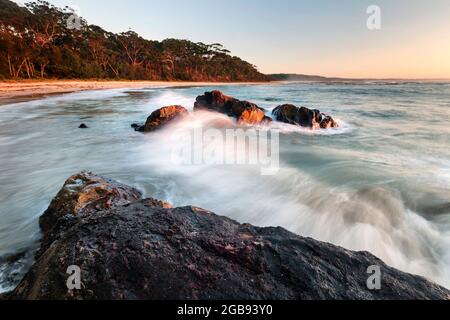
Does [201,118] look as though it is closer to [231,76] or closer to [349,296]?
[349,296]

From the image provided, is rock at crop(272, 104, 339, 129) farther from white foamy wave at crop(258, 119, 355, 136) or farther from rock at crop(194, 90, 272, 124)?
rock at crop(194, 90, 272, 124)

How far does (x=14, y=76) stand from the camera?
34125 millimetres

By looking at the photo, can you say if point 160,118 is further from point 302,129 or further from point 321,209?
point 321,209

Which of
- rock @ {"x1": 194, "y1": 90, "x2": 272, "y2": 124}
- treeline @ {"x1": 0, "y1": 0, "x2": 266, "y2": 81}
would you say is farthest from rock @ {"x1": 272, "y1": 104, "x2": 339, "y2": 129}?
treeline @ {"x1": 0, "y1": 0, "x2": 266, "y2": 81}

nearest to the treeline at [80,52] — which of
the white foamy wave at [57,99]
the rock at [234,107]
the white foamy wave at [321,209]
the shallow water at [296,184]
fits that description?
the white foamy wave at [57,99]

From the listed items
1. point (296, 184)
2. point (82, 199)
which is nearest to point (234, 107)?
point (296, 184)

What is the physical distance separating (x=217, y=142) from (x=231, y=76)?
10978 cm

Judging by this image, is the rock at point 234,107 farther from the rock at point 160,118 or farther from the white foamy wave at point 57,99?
the white foamy wave at point 57,99

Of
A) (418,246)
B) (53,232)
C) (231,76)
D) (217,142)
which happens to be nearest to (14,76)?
(217,142)

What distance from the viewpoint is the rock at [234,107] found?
13156 millimetres

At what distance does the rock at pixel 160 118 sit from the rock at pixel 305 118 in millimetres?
5117

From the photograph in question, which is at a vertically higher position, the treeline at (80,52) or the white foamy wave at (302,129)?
the treeline at (80,52)

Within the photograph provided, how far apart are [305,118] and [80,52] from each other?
59040mm

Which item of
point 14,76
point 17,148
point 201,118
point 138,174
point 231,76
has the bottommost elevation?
point 138,174
